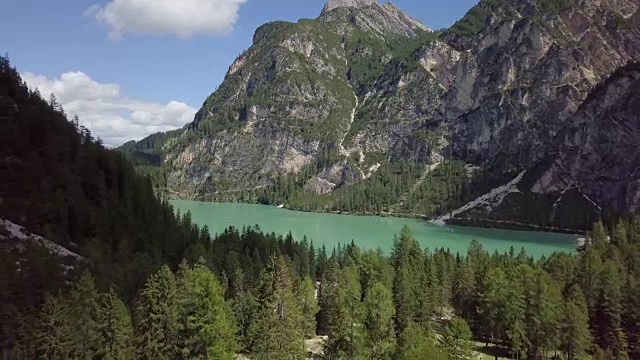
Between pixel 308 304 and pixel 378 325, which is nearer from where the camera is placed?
pixel 378 325

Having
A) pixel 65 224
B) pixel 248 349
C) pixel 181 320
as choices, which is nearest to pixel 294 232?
pixel 65 224

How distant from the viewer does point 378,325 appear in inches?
1967

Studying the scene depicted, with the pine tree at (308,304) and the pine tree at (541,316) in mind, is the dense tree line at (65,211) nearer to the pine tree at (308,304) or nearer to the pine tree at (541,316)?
the pine tree at (308,304)

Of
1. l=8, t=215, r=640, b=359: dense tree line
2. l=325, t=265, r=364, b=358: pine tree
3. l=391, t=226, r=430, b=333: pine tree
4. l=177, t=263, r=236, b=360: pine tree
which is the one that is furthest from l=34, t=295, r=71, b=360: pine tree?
l=391, t=226, r=430, b=333: pine tree

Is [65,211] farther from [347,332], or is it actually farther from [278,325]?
[347,332]

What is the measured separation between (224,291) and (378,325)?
1568 centimetres

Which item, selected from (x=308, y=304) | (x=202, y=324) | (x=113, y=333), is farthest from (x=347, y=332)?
(x=113, y=333)

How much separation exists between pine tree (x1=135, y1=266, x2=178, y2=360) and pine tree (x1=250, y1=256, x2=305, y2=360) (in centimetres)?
846

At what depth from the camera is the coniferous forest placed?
125 ft

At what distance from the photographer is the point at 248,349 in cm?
5481

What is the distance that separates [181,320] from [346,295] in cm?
2222

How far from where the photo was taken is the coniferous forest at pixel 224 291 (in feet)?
125

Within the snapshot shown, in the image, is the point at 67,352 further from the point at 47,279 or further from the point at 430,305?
the point at 430,305

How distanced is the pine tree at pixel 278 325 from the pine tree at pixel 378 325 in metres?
6.65
